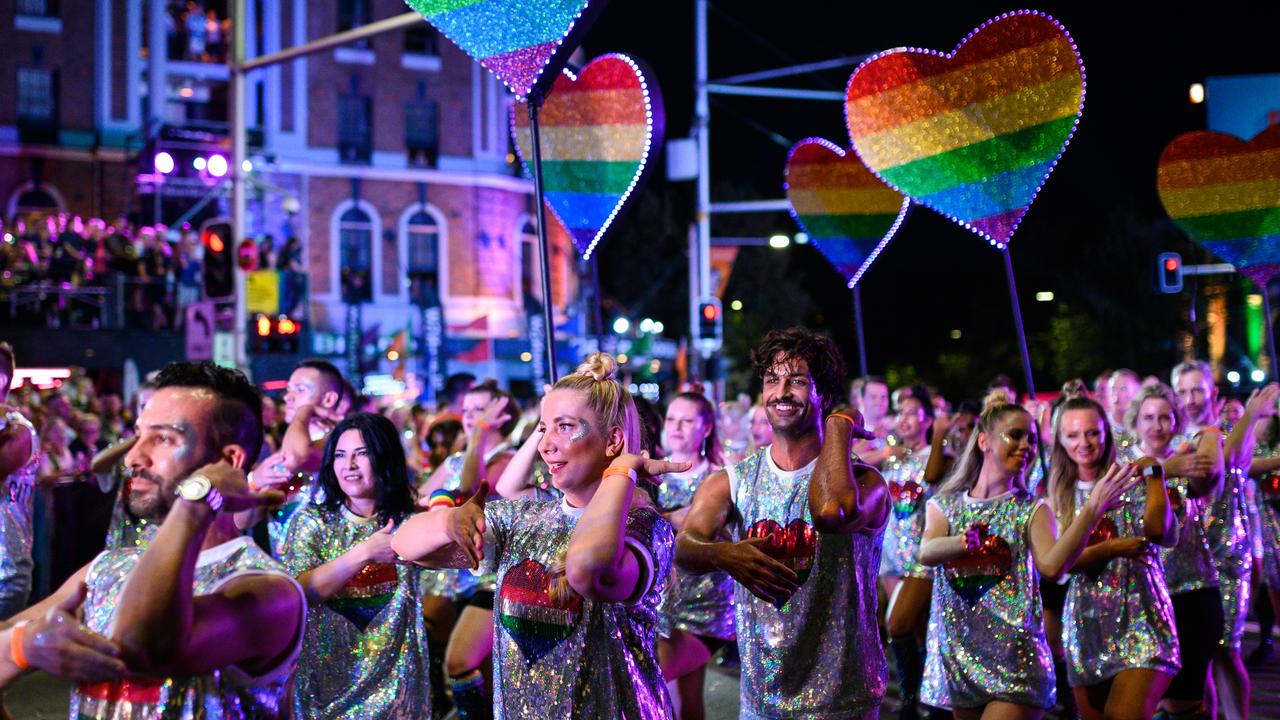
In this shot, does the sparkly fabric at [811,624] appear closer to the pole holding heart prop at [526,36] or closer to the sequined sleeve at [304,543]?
the pole holding heart prop at [526,36]

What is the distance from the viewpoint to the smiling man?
4.22 metres

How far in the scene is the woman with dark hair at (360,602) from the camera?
15.9 ft

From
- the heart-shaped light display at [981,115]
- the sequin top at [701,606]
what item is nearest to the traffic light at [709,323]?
the heart-shaped light display at [981,115]

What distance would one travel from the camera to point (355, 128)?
34.6 m

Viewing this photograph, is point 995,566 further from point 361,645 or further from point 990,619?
point 361,645

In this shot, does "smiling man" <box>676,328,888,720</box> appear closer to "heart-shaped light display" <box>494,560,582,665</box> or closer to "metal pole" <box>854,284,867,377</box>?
"heart-shaped light display" <box>494,560,582,665</box>

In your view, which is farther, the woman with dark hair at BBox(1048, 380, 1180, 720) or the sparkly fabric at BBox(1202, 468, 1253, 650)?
the sparkly fabric at BBox(1202, 468, 1253, 650)

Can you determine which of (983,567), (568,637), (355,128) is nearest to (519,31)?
(568,637)

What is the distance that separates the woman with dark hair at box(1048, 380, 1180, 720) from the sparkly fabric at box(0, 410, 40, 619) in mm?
5214

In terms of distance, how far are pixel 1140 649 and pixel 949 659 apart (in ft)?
3.19

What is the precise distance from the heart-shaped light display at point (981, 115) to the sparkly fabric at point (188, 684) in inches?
217

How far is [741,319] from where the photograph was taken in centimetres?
3984

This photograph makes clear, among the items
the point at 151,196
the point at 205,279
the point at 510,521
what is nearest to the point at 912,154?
the point at 510,521

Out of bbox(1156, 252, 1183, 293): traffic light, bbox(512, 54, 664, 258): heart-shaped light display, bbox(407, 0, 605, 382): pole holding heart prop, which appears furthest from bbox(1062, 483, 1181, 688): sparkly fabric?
bbox(1156, 252, 1183, 293): traffic light
